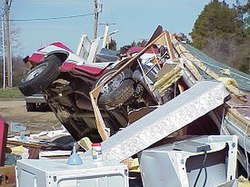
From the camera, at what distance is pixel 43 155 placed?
6.72 m

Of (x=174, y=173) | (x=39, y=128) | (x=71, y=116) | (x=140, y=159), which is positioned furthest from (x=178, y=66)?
(x=39, y=128)

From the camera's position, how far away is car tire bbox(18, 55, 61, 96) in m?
7.02

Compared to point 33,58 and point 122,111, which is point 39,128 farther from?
point 122,111

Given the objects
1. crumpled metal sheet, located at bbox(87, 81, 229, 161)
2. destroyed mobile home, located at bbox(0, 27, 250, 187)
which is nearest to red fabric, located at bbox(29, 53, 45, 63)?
destroyed mobile home, located at bbox(0, 27, 250, 187)

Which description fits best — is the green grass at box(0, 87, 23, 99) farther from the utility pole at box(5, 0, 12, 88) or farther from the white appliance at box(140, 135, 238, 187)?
the white appliance at box(140, 135, 238, 187)

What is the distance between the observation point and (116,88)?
6555mm

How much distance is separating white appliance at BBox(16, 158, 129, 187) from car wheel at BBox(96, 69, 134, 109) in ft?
8.57

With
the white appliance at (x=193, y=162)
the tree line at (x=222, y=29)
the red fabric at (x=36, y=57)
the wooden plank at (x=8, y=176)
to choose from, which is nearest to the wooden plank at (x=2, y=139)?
the wooden plank at (x=8, y=176)

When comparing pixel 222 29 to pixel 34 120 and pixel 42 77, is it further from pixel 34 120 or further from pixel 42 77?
pixel 42 77

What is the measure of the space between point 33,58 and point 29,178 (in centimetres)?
400

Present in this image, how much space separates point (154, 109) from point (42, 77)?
5.71 feet

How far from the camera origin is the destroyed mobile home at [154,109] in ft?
13.5

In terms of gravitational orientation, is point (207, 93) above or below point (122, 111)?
above

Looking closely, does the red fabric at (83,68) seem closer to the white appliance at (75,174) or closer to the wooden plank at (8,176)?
the wooden plank at (8,176)
